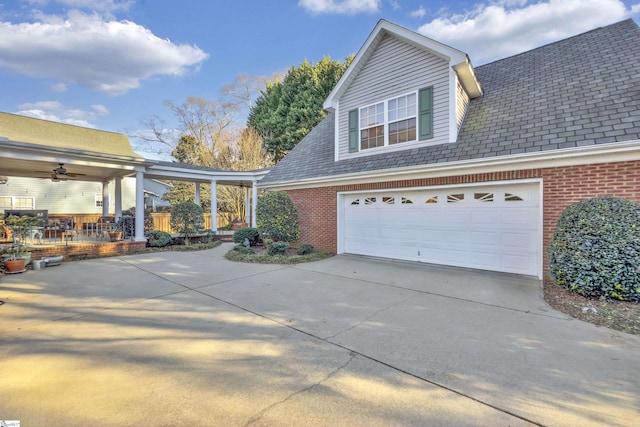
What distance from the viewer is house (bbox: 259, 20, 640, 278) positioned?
5.78m

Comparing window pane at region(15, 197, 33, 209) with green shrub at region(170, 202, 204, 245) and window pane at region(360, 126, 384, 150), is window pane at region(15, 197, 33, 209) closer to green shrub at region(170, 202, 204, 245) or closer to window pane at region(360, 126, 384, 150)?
green shrub at region(170, 202, 204, 245)

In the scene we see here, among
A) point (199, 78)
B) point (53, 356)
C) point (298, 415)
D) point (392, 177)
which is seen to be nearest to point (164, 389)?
point (298, 415)

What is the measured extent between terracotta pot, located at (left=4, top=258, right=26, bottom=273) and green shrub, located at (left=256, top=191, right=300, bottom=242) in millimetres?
6254

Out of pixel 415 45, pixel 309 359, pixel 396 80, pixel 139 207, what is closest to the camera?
pixel 309 359

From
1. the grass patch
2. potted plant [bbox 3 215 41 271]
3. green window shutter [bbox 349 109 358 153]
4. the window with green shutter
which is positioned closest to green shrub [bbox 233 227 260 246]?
the grass patch

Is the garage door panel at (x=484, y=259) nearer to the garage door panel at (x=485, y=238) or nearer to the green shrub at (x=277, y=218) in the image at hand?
the garage door panel at (x=485, y=238)

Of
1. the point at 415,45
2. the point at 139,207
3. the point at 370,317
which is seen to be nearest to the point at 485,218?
the point at 370,317

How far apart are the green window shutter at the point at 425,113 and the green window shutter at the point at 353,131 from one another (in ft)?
6.95

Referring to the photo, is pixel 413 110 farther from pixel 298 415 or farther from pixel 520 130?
pixel 298 415

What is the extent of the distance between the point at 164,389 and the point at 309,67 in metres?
24.6

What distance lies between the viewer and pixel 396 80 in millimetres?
8641

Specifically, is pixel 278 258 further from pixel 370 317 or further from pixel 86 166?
pixel 86 166

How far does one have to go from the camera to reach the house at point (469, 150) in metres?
5.78

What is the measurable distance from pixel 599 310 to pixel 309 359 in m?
4.36
